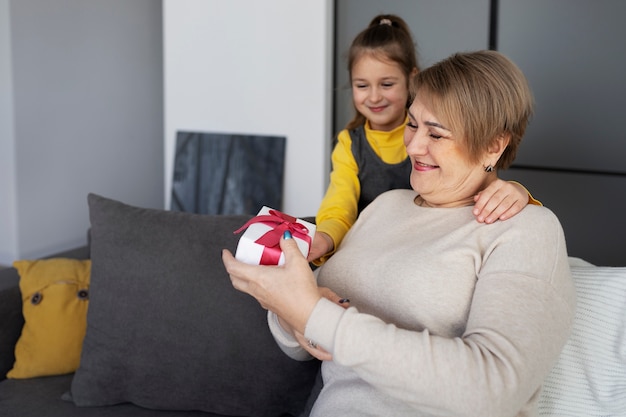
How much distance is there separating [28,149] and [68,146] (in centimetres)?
31

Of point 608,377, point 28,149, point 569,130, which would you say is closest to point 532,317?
point 608,377

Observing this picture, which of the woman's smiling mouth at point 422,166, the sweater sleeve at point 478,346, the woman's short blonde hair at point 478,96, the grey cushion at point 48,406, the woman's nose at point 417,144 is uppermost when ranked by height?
the woman's short blonde hair at point 478,96

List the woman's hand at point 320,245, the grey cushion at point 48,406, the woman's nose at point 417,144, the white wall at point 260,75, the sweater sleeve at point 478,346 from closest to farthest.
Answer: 1. the sweater sleeve at point 478,346
2. the woman's nose at point 417,144
3. the woman's hand at point 320,245
4. the grey cushion at point 48,406
5. the white wall at point 260,75

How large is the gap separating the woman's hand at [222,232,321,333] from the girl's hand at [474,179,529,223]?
0.36 m

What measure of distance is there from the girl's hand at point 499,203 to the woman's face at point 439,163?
0.09 m

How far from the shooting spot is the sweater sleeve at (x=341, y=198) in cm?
193

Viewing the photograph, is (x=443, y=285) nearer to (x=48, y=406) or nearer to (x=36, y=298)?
(x=48, y=406)

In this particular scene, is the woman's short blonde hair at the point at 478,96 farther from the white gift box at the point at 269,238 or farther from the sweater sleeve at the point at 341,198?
the sweater sleeve at the point at 341,198

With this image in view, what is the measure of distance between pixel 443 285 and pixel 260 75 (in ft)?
8.79

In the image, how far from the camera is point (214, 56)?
12.9ft

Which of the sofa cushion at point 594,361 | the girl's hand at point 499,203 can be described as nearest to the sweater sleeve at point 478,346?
the girl's hand at point 499,203

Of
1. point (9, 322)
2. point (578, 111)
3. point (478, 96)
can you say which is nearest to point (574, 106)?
point (578, 111)

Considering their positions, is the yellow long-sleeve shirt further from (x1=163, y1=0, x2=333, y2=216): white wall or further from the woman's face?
(x1=163, y1=0, x2=333, y2=216): white wall

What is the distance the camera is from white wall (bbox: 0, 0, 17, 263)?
3.37 metres
